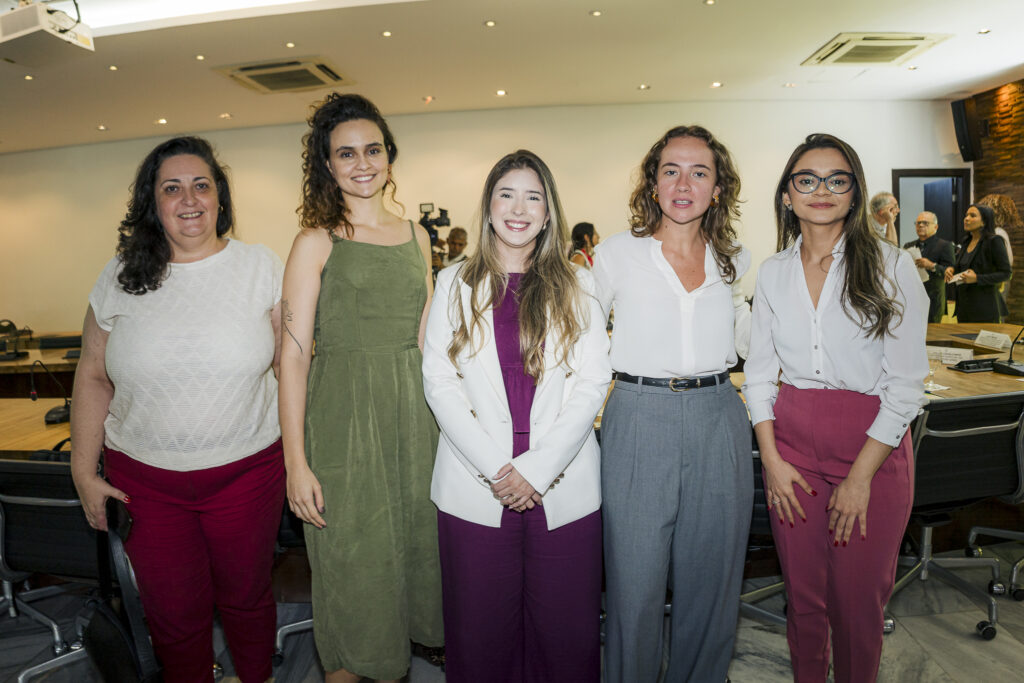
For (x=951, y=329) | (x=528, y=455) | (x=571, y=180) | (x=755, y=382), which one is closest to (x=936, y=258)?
(x=951, y=329)

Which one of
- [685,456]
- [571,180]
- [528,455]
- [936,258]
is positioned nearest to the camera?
[528,455]

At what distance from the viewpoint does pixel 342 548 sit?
1647 mm

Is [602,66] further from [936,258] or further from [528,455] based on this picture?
[528,455]

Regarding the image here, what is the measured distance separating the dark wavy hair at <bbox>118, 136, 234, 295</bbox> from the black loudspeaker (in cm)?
1041

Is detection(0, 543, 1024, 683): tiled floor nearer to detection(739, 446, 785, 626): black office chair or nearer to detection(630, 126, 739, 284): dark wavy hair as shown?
detection(739, 446, 785, 626): black office chair

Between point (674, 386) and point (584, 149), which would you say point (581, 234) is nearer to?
point (584, 149)

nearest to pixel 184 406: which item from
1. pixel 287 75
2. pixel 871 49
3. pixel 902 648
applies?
pixel 902 648

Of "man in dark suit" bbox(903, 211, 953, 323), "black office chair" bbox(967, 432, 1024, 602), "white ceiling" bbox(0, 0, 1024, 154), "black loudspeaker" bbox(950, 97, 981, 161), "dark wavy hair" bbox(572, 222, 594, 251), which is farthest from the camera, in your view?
"black loudspeaker" bbox(950, 97, 981, 161)

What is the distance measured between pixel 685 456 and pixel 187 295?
58.9 inches

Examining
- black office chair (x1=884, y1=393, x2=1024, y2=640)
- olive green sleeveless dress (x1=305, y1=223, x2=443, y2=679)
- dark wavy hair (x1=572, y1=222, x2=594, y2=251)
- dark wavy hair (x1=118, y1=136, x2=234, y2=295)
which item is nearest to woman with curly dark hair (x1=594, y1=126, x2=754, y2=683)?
olive green sleeveless dress (x1=305, y1=223, x2=443, y2=679)

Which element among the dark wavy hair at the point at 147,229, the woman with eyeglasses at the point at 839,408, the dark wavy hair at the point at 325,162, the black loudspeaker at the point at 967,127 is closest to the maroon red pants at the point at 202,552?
the dark wavy hair at the point at 147,229

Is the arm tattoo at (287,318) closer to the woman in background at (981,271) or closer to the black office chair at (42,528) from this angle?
the black office chair at (42,528)

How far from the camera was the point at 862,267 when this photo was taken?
62.6 inches

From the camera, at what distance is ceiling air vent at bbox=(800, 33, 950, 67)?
579 centimetres
